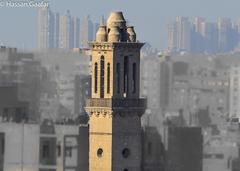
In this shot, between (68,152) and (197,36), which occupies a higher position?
(197,36)

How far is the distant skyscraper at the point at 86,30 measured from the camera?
111ft

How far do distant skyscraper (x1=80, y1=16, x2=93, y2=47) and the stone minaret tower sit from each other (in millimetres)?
7978

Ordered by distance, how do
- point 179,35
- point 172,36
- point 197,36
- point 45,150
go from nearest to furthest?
point 45,150 → point 172,36 → point 179,35 → point 197,36

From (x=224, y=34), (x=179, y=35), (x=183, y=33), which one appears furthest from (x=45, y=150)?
(x=224, y=34)

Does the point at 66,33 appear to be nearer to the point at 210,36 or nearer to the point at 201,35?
the point at 201,35

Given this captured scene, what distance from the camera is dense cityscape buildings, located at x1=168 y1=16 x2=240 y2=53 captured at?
1526 inches

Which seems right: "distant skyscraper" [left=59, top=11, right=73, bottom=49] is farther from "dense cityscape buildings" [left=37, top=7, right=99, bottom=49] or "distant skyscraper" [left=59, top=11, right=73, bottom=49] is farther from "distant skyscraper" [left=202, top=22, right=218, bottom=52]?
"distant skyscraper" [left=202, top=22, right=218, bottom=52]

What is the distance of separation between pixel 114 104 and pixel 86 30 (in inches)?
462

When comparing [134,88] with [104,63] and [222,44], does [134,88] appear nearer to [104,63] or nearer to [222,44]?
[104,63]

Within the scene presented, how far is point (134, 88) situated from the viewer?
24.8 m

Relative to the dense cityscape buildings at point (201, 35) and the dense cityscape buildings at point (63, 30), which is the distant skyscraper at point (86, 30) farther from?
the dense cityscape buildings at point (201, 35)

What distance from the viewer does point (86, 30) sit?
36125 millimetres

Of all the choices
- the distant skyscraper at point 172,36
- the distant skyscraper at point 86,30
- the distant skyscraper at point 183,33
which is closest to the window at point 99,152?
the distant skyscraper at point 86,30

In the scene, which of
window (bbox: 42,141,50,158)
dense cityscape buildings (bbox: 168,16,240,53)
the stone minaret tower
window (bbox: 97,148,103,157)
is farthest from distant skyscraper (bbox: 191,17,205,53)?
window (bbox: 97,148,103,157)
